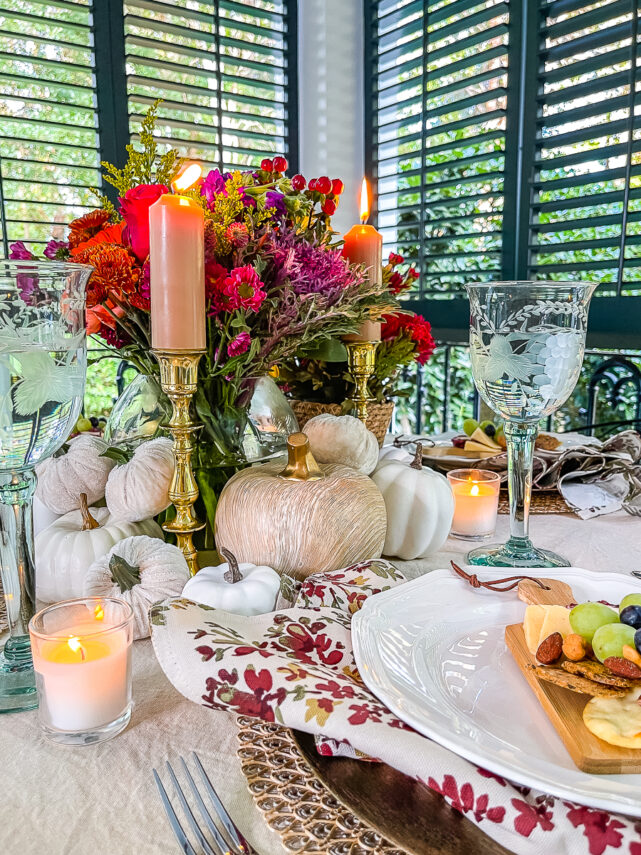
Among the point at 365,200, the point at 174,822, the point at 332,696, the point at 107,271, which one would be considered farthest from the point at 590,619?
the point at 365,200

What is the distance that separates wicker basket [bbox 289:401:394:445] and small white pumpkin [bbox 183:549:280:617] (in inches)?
16.6

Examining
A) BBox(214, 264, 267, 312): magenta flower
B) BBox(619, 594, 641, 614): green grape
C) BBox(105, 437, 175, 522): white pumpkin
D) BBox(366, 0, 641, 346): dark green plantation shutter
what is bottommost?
BBox(619, 594, 641, 614): green grape

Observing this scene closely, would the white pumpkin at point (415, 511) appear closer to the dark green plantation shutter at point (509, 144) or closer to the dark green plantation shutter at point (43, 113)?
the dark green plantation shutter at point (509, 144)

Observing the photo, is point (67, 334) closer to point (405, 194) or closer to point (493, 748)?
point (493, 748)

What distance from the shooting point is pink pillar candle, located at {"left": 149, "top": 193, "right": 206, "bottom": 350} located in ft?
2.02

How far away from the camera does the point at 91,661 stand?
0.42 metres

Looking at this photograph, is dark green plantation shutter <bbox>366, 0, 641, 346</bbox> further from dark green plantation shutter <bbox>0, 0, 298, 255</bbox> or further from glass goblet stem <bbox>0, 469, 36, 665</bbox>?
glass goblet stem <bbox>0, 469, 36, 665</bbox>

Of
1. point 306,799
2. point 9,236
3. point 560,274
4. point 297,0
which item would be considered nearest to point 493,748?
point 306,799

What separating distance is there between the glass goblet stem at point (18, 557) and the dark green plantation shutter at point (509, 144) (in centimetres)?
184

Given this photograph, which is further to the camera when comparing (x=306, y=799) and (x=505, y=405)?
(x=505, y=405)

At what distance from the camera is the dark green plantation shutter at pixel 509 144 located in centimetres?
192

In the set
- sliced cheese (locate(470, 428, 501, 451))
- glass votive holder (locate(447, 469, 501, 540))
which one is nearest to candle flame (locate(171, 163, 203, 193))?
glass votive holder (locate(447, 469, 501, 540))

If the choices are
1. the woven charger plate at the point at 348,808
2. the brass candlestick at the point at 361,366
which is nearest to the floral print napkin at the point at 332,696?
the woven charger plate at the point at 348,808

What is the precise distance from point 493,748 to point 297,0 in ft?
10.5
